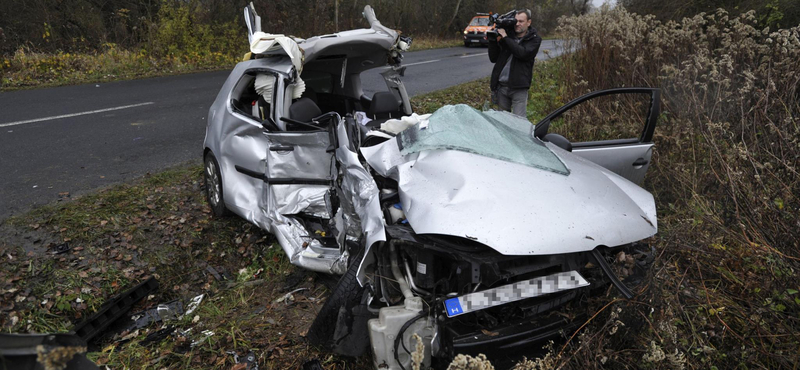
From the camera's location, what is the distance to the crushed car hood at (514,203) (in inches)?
92.4

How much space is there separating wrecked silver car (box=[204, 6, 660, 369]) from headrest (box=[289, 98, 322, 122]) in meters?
0.01

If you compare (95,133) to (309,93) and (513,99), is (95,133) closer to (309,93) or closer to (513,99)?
(309,93)

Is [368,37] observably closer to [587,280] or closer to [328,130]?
[328,130]

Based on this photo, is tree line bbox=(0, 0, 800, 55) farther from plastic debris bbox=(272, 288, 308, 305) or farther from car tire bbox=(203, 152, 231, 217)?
plastic debris bbox=(272, 288, 308, 305)

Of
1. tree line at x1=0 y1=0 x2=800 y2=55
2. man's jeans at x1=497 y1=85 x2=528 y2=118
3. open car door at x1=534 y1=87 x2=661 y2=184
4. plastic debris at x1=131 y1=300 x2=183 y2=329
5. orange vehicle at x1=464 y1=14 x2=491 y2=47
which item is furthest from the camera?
orange vehicle at x1=464 y1=14 x2=491 y2=47

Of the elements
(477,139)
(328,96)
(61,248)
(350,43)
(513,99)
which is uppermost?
(350,43)

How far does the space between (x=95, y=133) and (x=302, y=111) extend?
4.52m

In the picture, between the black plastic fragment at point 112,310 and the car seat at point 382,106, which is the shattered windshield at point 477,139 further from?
the black plastic fragment at point 112,310

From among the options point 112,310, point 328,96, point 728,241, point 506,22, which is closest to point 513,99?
point 506,22

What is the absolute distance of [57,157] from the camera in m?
6.04

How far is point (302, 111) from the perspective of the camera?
13.6 ft

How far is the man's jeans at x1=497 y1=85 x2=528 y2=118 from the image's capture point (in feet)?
20.5

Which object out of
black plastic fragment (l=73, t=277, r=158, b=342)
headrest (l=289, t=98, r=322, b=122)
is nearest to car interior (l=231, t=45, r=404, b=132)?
headrest (l=289, t=98, r=322, b=122)

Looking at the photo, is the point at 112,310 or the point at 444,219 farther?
the point at 112,310
